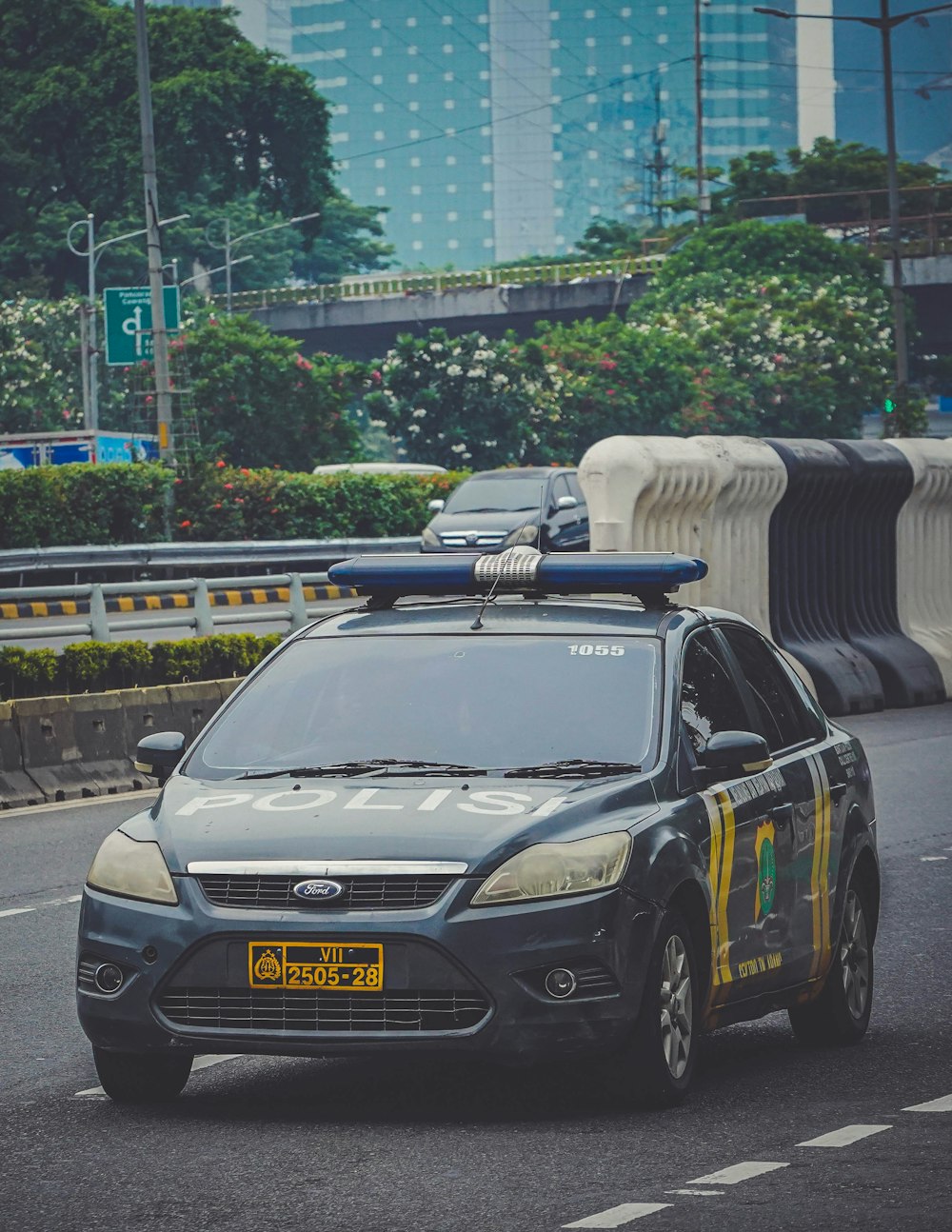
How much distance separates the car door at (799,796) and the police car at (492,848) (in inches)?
0.6

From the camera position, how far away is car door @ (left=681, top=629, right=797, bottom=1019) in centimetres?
682

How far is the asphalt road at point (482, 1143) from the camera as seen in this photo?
17.4 feet

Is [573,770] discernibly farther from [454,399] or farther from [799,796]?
[454,399]

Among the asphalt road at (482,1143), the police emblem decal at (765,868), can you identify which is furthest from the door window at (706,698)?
the asphalt road at (482,1143)

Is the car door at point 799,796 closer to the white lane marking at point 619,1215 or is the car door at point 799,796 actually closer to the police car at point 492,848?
the police car at point 492,848

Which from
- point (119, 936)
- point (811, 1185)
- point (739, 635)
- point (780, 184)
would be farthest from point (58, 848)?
point (780, 184)

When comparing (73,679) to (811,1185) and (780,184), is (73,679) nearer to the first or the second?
(811,1185)

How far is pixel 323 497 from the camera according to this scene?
4141 cm

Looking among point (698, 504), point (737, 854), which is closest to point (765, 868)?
point (737, 854)

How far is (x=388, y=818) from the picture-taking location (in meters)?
6.27

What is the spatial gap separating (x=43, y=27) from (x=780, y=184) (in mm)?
29947

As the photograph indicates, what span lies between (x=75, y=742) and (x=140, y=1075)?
9.49 m

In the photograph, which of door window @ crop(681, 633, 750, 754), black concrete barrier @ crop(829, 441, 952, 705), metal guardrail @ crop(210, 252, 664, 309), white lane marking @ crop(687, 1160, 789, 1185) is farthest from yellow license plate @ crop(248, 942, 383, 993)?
metal guardrail @ crop(210, 252, 664, 309)

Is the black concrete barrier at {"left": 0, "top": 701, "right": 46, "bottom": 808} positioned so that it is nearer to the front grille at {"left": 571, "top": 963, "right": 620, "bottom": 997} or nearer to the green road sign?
the front grille at {"left": 571, "top": 963, "right": 620, "bottom": 997}
